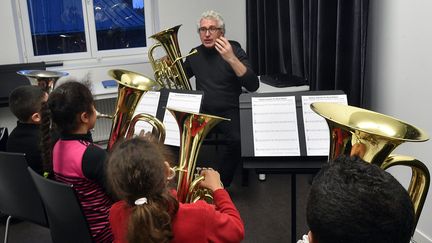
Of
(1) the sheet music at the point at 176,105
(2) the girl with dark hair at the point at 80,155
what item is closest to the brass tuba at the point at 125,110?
(2) the girl with dark hair at the point at 80,155

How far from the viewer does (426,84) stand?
2.23 meters

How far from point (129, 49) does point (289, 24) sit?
5.77ft

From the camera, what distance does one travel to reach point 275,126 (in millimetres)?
1893

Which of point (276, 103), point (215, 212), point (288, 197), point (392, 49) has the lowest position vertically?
point (288, 197)

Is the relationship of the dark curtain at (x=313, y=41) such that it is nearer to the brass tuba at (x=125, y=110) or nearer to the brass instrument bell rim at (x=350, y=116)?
the brass instrument bell rim at (x=350, y=116)

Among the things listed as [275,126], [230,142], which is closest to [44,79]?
[230,142]

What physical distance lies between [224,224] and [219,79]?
186 cm

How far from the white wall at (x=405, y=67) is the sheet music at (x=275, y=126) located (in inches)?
32.4

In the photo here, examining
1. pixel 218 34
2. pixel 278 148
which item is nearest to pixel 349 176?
pixel 278 148

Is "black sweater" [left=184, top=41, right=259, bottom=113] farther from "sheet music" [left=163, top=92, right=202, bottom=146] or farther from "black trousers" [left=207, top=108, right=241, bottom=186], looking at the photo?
"sheet music" [left=163, top=92, right=202, bottom=146]

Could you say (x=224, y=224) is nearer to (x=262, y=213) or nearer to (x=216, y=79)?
(x=262, y=213)

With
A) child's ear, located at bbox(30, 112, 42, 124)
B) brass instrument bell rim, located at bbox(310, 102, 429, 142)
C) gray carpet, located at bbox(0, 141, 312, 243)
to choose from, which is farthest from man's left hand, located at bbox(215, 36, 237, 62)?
brass instrument bell rim, located at bbox(310, 102, 429, 142)

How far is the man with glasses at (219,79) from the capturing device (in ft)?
10.1

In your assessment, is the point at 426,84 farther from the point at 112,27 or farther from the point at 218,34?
the point at 112,27
